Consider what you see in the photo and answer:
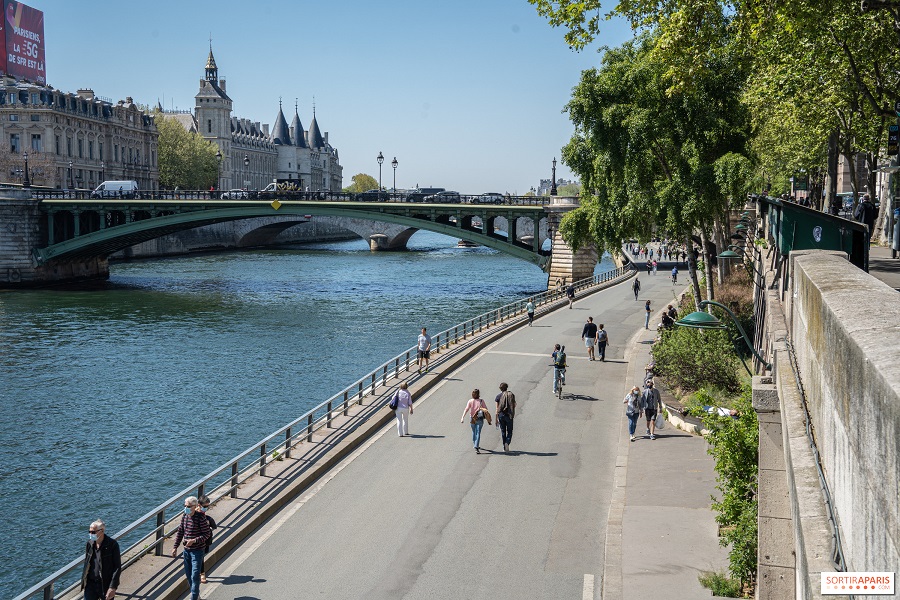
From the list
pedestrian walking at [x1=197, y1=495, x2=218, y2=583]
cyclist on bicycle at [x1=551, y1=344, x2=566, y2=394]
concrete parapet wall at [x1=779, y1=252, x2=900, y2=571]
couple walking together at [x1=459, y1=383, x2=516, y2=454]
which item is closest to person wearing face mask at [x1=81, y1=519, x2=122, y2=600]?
pedestrian walking at [x1=197, y1=495, x2=218, y2=583]

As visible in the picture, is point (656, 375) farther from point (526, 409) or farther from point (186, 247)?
point (186, 247)

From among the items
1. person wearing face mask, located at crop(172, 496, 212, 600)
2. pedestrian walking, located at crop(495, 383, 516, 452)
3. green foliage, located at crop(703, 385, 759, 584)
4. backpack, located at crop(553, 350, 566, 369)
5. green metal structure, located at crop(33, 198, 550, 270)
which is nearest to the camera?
green foliage, located at crop(703, 385, 759, 584)

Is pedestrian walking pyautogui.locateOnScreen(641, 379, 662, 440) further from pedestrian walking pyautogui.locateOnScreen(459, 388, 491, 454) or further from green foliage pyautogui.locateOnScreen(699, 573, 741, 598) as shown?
green foliage pyautogui.locateOnScreen(699, 573, 741, 598)

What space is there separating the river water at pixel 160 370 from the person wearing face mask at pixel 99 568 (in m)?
6.03

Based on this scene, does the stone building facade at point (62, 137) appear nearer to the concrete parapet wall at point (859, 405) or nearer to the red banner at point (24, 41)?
the red banner at point (24, 41)

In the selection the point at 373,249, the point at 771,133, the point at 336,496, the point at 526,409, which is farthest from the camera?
the point at 373,249

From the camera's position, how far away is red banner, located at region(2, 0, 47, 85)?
4301 inches

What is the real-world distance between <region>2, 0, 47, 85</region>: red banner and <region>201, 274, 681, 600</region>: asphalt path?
102 metres

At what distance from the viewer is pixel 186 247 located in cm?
11062

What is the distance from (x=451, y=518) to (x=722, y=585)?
5.04 m

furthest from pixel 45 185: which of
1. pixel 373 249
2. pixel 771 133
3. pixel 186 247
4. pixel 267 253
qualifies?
pixel 771 133

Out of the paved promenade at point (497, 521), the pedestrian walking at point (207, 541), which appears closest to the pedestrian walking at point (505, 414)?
the paved promenade at point (497, 521)

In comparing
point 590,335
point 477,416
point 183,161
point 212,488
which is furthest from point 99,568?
point 183,161

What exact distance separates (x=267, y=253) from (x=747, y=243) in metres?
82.6
